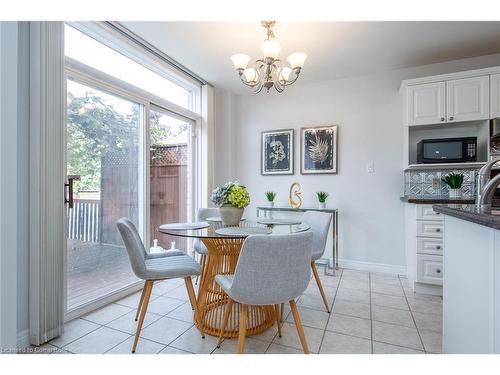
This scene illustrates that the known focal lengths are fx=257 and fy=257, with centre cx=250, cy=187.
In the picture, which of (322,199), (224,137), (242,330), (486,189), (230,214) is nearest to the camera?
(486,189)

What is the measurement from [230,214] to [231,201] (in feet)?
0.35

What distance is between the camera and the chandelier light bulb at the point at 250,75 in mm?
2197

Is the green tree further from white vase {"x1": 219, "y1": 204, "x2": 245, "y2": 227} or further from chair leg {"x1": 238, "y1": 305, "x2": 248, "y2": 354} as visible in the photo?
chair leg {"x1": 238, "y1": 305, "x2": 248, "y2": 354}

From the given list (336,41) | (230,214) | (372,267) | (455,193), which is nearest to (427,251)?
(455,193)

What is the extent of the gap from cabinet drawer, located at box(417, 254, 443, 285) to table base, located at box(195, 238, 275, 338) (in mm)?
A: 1624

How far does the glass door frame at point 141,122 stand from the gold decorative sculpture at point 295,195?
131 cm

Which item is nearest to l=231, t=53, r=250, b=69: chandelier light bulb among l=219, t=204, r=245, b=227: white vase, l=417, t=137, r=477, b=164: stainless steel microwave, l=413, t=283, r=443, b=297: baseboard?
l=219, t=204, r=245, b=227: white vase

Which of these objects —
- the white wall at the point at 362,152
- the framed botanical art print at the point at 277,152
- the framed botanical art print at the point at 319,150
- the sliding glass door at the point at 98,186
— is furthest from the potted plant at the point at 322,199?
the sliding glass door at the point at 98,186

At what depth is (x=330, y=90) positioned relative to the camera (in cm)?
347

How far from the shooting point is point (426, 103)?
2.73 meters

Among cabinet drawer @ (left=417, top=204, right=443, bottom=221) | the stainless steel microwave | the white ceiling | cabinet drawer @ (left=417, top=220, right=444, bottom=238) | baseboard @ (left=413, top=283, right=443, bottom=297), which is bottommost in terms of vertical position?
baseboard @ (left=413, top=283, right=443, bottom=297)

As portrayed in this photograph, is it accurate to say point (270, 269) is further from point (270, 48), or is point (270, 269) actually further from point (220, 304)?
point (270, 48)

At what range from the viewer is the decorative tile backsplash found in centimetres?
275

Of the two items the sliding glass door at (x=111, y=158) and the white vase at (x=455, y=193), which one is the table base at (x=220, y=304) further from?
the white vase at (x=455, y=193)
